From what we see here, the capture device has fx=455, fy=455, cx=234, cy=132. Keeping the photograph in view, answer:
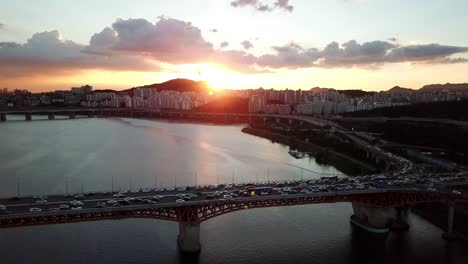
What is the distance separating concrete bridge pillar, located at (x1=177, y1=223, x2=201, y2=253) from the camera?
12798 mm

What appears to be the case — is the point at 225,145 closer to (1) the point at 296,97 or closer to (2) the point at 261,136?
(2) the point at 261,136

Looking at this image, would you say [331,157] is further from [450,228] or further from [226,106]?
[226,106]

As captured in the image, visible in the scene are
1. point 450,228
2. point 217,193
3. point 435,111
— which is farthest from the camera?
point 435,111

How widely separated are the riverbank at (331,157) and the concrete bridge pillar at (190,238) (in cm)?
1408

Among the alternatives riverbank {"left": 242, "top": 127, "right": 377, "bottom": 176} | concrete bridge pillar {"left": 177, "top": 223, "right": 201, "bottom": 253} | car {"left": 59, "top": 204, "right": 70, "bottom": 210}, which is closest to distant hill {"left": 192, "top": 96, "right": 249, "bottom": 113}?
riverbank {"left": 242, "top": 127, "right": 377, "bottom": 176}

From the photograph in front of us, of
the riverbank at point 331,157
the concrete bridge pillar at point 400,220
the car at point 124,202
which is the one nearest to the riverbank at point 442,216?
the concrete bridge pillar at point 400,220

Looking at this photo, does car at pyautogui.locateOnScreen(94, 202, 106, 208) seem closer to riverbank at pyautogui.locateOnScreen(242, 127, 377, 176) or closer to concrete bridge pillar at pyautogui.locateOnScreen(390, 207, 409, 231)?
concrete bridge pillar at pyautogui.locateOnScreen(390, 207, 409, 231)

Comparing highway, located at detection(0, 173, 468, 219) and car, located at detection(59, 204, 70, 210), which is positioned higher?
car, located at detection(59, 204, 70, 210)

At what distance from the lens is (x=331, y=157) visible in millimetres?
30469

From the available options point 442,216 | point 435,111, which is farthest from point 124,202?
point 435,111

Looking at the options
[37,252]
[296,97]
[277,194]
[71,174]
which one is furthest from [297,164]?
[296,97]

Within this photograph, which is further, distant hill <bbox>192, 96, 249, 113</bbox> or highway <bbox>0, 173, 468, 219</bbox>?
distant hill <bbox>192, 96, 249, 113</bbox>

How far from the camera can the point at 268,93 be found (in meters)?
92.7

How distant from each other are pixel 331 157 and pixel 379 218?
15678 mm
